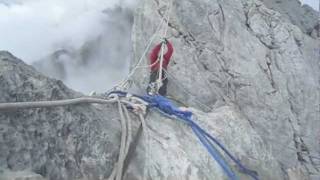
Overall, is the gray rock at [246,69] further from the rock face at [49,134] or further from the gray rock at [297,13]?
the rock face at [49,134]

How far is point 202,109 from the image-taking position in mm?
9461

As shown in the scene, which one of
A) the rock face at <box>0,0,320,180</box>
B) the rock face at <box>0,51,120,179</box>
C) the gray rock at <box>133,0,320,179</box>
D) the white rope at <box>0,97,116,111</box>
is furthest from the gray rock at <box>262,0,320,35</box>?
the rock face at <box>0,51,120,179</box>

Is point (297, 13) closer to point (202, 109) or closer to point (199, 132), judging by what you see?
point (202, 109)

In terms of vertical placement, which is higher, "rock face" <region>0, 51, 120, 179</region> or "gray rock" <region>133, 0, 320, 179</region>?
Answer: "rock face" <region>0, 51, 120, 179</region>

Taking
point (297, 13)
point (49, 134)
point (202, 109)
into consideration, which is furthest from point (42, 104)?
point (297, 13)

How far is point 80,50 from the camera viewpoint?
1781 cm

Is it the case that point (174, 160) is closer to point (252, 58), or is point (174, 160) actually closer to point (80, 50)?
point (252, 58)

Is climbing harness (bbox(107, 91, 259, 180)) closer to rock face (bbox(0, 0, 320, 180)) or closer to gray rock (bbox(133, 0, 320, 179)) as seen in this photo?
rock face (bbox(0, 0, 320, 180))

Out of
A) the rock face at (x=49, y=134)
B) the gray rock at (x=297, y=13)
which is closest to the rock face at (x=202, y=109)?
the rock face at (x=49, y=134)

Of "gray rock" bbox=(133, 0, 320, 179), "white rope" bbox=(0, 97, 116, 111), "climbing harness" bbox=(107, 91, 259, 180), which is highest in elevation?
"white rope" bbox=(0, 97, 116, 111)

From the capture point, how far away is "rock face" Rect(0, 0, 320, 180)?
434 cm

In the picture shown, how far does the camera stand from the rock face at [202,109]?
434 cm

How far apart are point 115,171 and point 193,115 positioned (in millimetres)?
1810

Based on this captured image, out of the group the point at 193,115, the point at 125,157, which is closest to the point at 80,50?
the point at 193,115
